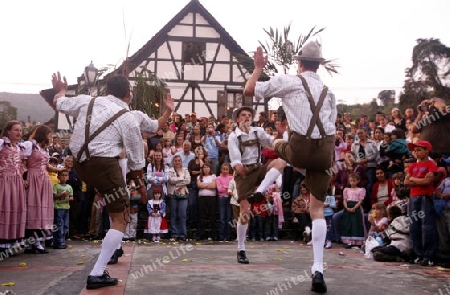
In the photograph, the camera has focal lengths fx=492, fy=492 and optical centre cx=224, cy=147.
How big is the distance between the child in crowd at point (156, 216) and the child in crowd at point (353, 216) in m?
3.98

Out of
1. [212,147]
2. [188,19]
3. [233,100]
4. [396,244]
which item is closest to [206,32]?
[188,19]

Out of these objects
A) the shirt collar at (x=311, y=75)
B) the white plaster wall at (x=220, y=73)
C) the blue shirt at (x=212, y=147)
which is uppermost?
the white plaster wall at (x=220, y=73)

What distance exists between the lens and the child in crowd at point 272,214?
11.3 meters

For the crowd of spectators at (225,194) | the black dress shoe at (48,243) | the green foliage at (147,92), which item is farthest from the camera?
the green foliage at (147,92)

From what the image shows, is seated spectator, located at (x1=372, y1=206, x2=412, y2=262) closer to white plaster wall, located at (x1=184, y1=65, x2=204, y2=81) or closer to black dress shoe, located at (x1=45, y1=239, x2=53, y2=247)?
black dress shoe, located at (x1=45, y1=239, x2=53, y2=247)

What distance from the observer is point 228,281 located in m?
4.69

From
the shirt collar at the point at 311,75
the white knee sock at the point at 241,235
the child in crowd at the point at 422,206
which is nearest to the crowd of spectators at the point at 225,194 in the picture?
the child in crowd at the point at 422,206

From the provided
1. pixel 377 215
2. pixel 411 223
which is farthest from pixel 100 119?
pixel 377 215

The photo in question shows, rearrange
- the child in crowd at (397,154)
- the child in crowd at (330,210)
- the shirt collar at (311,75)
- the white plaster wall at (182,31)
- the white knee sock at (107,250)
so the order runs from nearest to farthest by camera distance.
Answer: the white knee sock at (107,250)
the shirt collar at (311,75)
the child in crowd at (397,154)
the child in crowd at (330,210)
the white plaster wall at (182,31)

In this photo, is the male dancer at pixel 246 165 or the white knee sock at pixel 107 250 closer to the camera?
the white knee sock at pixel 107 250

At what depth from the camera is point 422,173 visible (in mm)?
7383

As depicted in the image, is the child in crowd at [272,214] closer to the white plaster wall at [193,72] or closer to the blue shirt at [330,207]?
the blue shirt at [330,207]

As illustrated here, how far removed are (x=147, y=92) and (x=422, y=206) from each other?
27.6ft

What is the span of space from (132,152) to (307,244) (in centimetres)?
662
